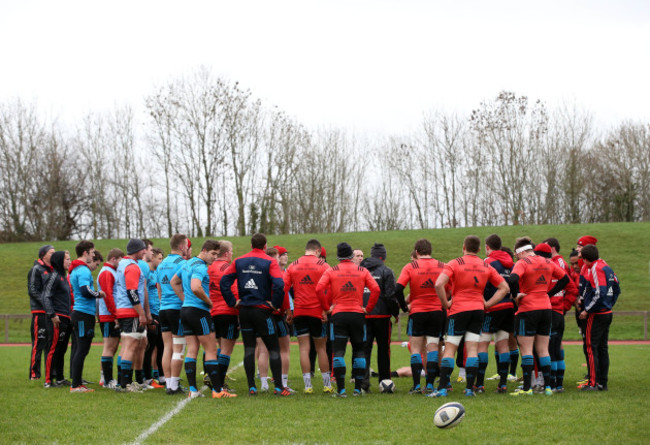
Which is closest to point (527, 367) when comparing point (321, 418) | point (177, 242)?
point (321, 418)

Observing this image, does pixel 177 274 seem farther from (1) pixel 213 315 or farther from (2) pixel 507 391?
(2) pixel 507 391

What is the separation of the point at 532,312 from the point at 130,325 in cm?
595

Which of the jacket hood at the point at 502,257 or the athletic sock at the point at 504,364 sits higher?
the jacket hood at the point at 502,257

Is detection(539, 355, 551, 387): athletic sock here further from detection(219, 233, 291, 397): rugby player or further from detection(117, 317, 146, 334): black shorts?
detection(117, 317, 146, 334): black shorts

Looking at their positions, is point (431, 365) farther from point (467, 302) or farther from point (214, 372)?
point (214, 372)

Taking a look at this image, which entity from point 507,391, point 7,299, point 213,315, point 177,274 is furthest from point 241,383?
point 7,299

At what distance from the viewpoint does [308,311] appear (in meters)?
9.63

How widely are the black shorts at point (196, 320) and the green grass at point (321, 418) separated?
97 centimetres

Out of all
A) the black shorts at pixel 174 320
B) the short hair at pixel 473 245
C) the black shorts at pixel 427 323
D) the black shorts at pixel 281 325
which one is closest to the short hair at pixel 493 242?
the short hair at pixel 473 245

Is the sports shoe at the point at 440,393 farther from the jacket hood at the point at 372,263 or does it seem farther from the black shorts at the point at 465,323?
the jacket hood at the point at 372,263

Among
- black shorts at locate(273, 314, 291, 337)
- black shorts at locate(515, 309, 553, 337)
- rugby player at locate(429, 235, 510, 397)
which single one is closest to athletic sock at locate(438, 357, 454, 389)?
rugby player at locate(429, 235, 510, 397)

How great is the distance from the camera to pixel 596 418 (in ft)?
23.6

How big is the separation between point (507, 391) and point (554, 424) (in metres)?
2.94

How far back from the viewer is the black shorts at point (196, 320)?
9.12 m
